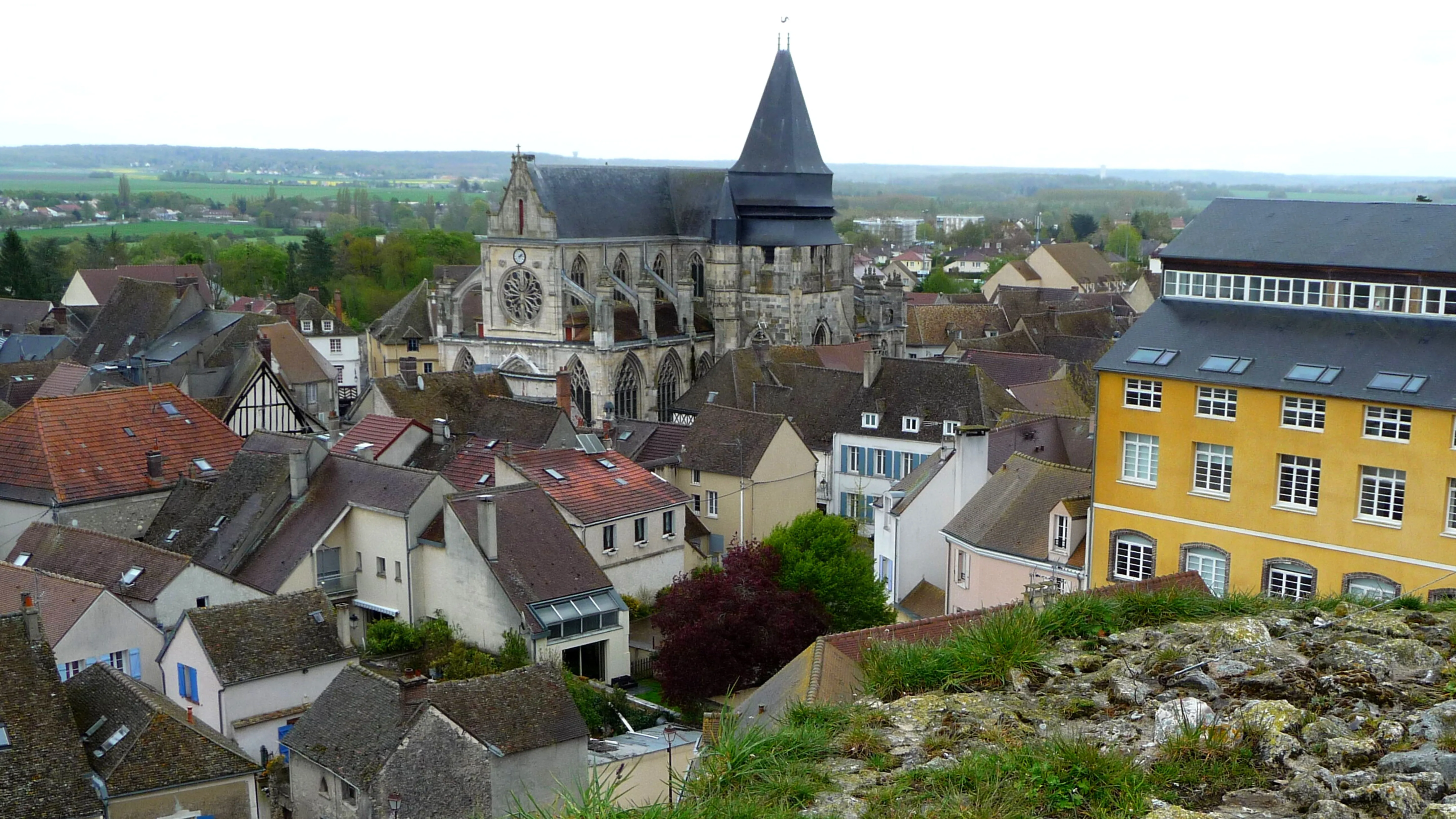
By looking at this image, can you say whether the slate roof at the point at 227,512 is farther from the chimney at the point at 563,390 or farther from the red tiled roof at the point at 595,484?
the chimney at the point at 563,390

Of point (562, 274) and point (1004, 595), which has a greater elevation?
point (562, 274)

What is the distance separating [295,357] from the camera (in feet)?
213

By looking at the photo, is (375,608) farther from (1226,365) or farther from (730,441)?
(1226,365)

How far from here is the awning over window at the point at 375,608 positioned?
29.7 metres

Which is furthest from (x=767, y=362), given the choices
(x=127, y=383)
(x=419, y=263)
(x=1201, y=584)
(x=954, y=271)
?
(x=954, y=271)

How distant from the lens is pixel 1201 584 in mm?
14047

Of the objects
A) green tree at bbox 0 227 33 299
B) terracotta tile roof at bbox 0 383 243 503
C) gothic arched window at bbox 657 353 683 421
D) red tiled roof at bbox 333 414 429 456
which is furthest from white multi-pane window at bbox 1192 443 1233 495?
green tree at bbox 0 227 33 299

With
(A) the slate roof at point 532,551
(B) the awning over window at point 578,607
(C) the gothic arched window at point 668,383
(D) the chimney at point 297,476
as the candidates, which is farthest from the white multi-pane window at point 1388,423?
(C) the gothic arched window at point 668,383

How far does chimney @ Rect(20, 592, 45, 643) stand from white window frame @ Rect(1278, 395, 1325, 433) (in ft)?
68.4

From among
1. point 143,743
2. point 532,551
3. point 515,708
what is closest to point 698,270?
point 532,551

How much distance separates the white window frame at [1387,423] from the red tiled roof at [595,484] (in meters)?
15.8

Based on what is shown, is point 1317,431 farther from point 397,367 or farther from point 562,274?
point 397,367

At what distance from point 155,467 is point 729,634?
1635 centimetres

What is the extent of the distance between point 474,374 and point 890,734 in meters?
36.6
